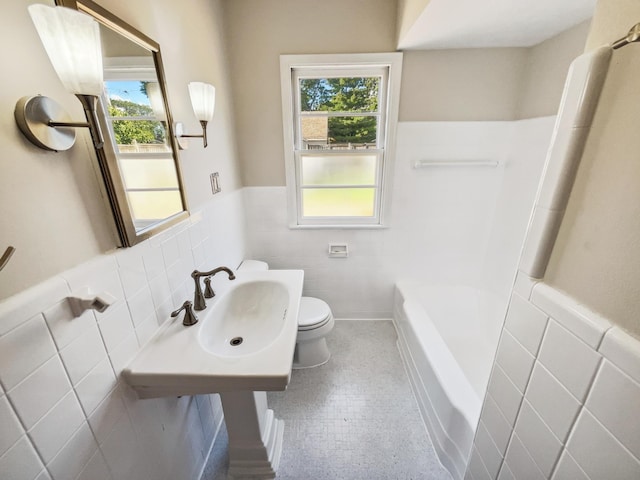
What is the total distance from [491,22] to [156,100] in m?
1.65

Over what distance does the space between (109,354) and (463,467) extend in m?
1.52

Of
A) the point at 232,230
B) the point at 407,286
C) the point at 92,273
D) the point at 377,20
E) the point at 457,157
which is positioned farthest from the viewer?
the point at 407,286

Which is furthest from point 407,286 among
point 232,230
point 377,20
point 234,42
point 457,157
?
point 234,42

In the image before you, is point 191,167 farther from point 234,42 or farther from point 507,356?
point 507,356

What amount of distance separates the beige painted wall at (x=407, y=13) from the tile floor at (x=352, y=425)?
2.13m

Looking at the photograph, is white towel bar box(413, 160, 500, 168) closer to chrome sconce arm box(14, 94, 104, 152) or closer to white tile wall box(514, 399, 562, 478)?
white tile wall box(514, 399, 562, 478)

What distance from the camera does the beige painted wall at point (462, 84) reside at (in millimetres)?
1679

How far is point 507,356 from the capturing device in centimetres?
76

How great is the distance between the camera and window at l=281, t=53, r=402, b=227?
176 cm

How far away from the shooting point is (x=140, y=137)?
88cm

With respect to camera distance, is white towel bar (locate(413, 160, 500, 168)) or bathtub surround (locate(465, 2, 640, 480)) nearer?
bathtub surround (locate(465, 2, 640, 480))

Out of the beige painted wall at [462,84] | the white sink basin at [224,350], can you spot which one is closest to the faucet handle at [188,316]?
the white sink basin at [224,350]

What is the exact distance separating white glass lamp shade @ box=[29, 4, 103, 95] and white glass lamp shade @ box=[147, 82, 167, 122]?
406 millimetres

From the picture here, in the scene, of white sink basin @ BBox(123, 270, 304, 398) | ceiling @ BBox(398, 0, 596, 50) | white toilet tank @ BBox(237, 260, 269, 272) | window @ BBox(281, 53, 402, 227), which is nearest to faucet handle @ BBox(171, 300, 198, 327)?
white sink basin @ BBox(123, 270, 304, 398)
